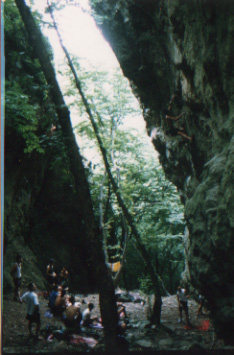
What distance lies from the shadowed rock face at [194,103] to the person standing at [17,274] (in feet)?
10.4

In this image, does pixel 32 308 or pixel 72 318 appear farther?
pixel 72 318

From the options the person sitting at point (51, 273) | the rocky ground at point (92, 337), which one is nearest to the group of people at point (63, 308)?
the rocky ground at point (92, 337)

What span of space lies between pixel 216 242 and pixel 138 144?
585cm

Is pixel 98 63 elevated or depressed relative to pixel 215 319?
elevated

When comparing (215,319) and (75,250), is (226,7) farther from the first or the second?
(75,250)

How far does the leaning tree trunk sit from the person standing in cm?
195

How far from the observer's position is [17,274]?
564 centimetres

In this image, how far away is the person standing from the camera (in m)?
4.93

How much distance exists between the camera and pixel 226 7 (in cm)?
420

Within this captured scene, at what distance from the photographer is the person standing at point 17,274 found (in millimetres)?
4934

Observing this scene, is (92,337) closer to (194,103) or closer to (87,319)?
(87,319)

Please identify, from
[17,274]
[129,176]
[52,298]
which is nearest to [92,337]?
[52,298]

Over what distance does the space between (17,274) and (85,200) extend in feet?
9.74

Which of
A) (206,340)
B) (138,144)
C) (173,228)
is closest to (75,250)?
(173,228)
